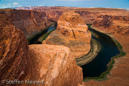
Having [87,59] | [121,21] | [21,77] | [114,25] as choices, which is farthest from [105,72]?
[121,21]

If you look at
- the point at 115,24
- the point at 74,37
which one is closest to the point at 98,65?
the point at 74,37

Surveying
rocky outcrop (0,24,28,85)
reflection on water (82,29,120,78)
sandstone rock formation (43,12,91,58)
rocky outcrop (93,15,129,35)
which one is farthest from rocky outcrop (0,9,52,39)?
rocky outcrop (93,15,129,35)

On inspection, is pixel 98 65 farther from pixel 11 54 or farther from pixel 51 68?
pixel 11 54

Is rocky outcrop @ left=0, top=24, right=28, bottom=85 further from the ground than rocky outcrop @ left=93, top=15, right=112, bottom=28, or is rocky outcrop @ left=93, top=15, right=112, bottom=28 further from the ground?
rocky outcrop @ left=93, top=15, right=112, bottom=28

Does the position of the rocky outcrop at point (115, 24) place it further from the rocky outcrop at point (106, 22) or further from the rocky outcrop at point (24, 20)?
the rocky outcrop at point (24, 20)

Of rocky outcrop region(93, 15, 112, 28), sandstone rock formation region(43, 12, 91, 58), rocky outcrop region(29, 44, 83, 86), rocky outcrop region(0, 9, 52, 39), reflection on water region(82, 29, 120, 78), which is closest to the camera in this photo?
rocky outcrop region(29, 44, 83, 86)

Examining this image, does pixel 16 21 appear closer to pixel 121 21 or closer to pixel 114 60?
pixel 114 60

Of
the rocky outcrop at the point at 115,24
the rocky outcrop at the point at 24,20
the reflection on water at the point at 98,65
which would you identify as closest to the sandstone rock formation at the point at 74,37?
the reflection on water at the point at 98,65

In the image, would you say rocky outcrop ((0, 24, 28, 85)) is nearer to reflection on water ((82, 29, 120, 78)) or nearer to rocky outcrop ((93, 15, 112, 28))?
reflection on water ((82, 29, 120, 78))
